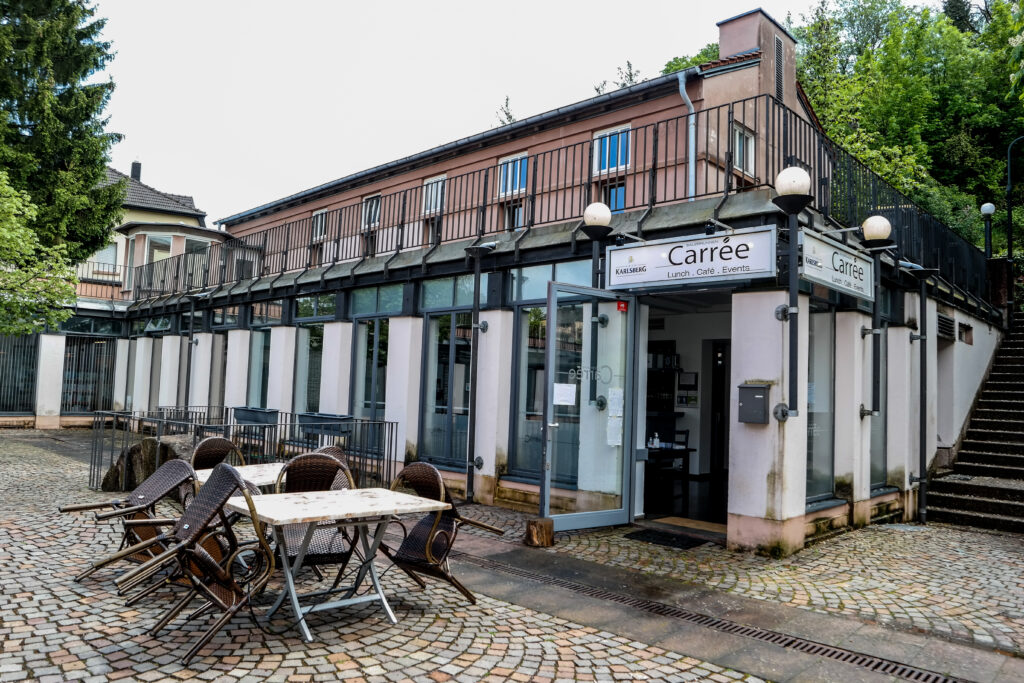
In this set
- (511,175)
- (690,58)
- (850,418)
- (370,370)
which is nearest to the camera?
(850,418)

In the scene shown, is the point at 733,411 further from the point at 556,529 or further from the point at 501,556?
the point at 501,556

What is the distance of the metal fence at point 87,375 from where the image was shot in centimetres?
1947

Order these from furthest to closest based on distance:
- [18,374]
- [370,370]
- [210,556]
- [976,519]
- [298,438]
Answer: [18,374]
[298,438]
[370,370]
[976,519]
[210,556]

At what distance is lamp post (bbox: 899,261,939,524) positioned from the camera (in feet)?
29.2

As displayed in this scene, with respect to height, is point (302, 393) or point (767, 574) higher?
point (302, 393)

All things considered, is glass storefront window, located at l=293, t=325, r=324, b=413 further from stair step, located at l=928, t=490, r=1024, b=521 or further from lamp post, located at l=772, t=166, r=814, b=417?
stair step, located at l=928, t=490, r=1024, b=521

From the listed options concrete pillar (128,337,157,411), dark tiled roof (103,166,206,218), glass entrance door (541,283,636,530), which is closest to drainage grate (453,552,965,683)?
glass entrance door (541,283,636,530)

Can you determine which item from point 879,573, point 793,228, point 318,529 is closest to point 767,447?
point 879,573

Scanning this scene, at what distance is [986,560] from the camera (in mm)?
6691

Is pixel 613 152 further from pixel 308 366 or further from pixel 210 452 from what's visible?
pixel 210 452

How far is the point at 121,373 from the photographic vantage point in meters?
20.1

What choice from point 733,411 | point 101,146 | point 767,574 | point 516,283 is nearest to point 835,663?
point 767,574

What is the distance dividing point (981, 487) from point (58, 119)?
68.0 feet

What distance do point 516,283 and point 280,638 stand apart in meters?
5.69
